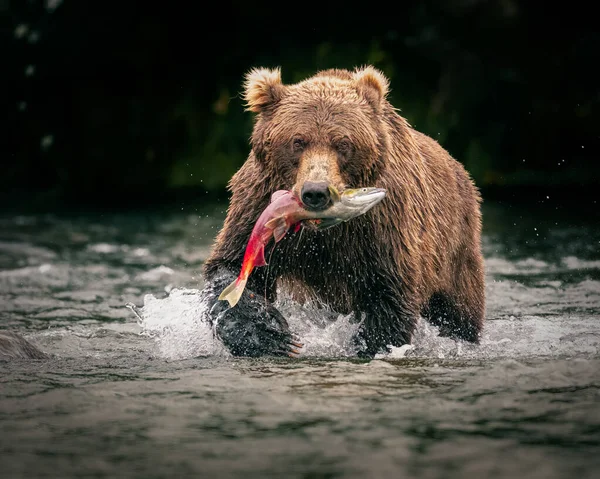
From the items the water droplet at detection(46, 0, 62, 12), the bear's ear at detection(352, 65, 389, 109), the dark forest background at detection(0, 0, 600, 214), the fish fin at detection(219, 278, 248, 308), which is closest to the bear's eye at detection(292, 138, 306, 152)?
the bear's ear at detection(352, 65, 389, 109)

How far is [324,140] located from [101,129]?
31.0 ft

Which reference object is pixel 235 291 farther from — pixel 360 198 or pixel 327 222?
pixel 360 198

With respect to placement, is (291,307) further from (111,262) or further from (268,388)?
(111,262)

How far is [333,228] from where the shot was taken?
17.8 ft

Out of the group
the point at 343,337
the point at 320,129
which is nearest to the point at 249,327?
the point at 343,337

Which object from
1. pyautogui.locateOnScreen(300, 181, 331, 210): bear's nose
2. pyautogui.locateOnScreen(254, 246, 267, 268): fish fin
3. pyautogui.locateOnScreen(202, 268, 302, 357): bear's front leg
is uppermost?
pyautogui.locateOnScreen(300, 181, 331, 210): bear's nose

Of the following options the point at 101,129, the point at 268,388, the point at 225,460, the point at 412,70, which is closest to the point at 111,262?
the point at 101,129

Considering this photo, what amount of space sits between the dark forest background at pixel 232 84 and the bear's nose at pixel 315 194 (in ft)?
28.5

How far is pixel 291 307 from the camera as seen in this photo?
597 centimetres

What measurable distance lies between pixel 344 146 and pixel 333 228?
494mm

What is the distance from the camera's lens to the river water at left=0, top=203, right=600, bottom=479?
3576mm

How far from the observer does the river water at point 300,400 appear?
3.58 metres

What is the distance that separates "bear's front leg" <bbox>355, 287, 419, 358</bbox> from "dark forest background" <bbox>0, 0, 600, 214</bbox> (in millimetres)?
7972

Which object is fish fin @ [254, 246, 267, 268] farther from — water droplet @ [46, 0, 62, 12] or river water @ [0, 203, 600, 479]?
water droplet @ [46, 0, 62, 12]
